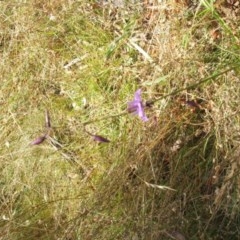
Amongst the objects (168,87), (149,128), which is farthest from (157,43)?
(149,128)

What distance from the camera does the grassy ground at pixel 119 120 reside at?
6.46ft

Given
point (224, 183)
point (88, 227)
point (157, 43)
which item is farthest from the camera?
point (157, 43)

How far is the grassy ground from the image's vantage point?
6.46ft

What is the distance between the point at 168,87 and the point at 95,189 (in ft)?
1.47

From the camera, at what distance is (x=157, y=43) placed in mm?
2160

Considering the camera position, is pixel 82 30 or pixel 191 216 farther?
pixel 82 30

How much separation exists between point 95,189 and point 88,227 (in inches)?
5.8

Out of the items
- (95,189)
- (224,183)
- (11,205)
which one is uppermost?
(224,183)

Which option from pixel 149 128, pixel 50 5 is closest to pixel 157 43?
pixel 149 128

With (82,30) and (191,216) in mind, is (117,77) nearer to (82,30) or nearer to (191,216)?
(82,30)

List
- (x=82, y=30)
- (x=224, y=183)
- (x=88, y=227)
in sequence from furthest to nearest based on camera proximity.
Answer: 1. (x=82, y=30)
2. (x=88, y=227)
3. (x=224, y=183)

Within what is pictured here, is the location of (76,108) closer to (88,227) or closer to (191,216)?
(88,227)

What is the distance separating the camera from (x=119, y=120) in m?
2.16

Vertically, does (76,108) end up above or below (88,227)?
above
